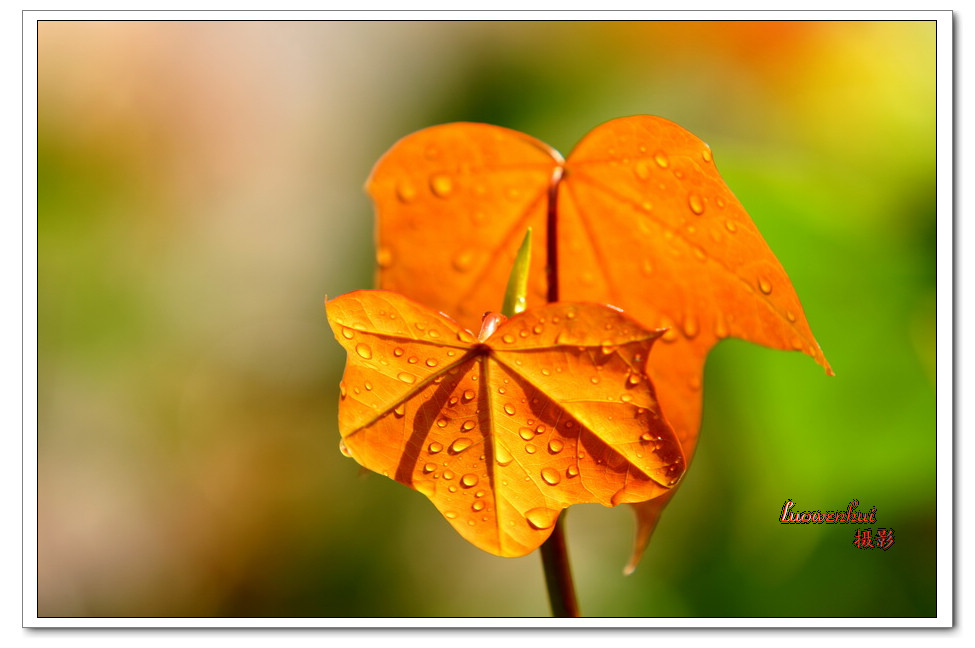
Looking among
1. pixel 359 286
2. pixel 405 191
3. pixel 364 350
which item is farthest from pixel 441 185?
pixel 359 286

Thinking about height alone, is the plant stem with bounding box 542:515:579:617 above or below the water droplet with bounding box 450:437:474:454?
below

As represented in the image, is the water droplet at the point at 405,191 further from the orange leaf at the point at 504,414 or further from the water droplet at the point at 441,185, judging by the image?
the orange leaf at the point at 504,414

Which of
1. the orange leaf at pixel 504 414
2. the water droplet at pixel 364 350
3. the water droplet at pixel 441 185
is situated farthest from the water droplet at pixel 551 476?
the water droplet at pixel 441 185

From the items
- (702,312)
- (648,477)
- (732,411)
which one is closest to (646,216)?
(702,312)

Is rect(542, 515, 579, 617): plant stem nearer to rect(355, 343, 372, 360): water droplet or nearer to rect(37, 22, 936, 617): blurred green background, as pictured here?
rect(355, 343, 372, 360): water droplet

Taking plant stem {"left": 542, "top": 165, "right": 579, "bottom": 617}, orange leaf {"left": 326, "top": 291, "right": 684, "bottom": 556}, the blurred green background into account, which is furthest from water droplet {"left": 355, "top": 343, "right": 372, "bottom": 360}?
the blurred green background
